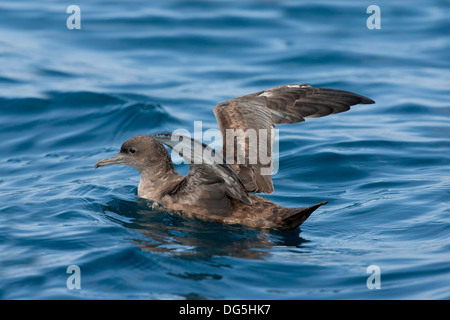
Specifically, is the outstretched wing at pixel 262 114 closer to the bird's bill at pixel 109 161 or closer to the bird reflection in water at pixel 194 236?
the bird reflection in water at pixel 194 236

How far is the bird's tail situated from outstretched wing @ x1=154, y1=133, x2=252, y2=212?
44 centimetres

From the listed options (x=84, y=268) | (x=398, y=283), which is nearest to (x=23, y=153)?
(x=84, y=268)

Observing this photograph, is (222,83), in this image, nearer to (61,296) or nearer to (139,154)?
(139,154)

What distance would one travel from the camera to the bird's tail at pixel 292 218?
24.2 feet

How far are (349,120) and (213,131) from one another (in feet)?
9.07

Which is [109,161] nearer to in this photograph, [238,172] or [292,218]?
[238,172]

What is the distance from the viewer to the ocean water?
263 inches

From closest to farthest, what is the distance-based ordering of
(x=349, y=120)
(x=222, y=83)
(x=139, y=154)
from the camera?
(x=139, y=154) < (x=349, y=120) < (x=222, y=83)

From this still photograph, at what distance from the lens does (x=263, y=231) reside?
7.72m

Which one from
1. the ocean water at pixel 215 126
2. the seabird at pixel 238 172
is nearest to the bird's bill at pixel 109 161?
the seabird at pixel 238 172

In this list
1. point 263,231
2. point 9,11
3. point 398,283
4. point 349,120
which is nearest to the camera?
point 398,283

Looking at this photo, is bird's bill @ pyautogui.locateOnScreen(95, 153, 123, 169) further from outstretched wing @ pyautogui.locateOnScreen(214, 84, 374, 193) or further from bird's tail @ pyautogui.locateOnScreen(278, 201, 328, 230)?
bird's tail @ pyautogui.locateOnScreen(278, 201, 328, 230)

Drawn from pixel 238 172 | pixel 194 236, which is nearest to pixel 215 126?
pixel 238 172

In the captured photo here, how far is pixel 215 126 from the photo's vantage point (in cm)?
1243
